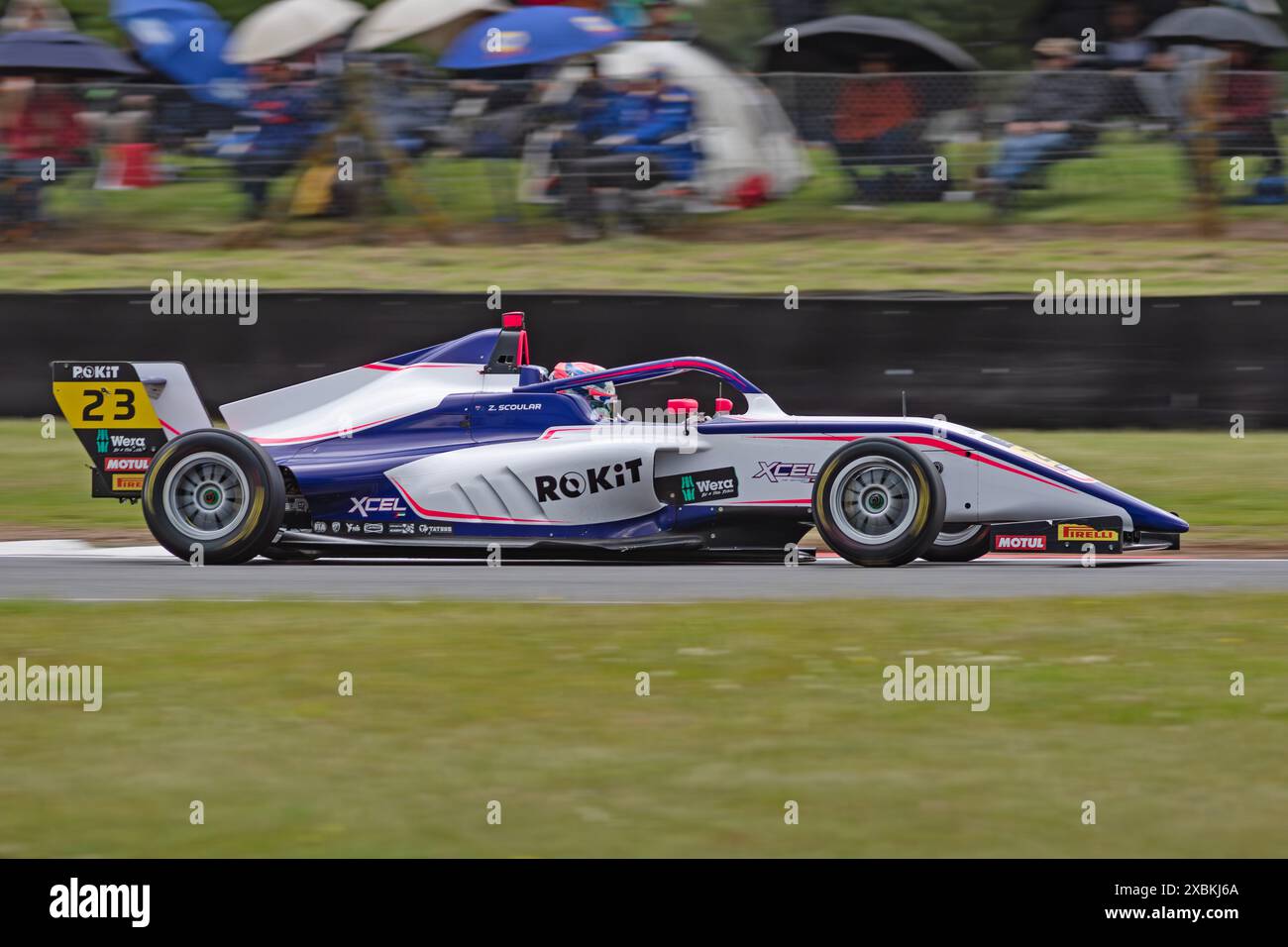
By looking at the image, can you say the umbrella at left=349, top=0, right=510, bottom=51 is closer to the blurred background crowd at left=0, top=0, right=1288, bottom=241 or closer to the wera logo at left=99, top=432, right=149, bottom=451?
the blurred background crowd at left=0, top=0, right=1288, bottom=241

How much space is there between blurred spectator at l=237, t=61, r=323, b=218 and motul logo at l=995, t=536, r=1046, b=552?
33.2 ft

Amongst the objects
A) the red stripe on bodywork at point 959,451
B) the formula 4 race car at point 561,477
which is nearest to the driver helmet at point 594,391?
the formula 4 race car at point 561,477

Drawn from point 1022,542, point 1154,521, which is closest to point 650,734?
point 1022,542

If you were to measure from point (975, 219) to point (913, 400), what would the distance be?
155 inches

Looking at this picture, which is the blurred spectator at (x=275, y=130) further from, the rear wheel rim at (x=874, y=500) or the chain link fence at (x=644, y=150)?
the rear wheel rim at (x=874, y=500)

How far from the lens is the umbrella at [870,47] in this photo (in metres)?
18.6

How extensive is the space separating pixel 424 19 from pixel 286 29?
1870mm

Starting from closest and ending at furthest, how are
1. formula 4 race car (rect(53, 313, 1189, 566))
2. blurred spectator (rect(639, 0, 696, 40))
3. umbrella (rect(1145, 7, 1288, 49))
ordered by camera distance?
1. formula 4 race car (rect(53, 313, 1189, 566))
2. umbrella (rect(1145, 7, 1288, 49))
3. blurred spectator (rect(639, 0, 696, 40))

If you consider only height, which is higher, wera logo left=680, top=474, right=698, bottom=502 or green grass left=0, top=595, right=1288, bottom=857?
wera logo left=680, top=474, right=698, bottom=502

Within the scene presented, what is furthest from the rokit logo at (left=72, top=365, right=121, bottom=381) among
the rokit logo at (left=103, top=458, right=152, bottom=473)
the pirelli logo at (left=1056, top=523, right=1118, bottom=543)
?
the pirelli logo at (left=1056, top=523, right=1118, bottom=543)

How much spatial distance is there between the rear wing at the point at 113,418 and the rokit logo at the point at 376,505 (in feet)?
3.56

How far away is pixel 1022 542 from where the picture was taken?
29.9ft

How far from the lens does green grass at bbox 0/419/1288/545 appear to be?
11750 millimetres

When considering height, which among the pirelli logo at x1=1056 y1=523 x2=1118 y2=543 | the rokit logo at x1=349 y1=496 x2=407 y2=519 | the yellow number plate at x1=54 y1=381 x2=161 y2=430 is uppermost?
the yellow number plate at x1=54 y1=381 x2=161 y2=430
